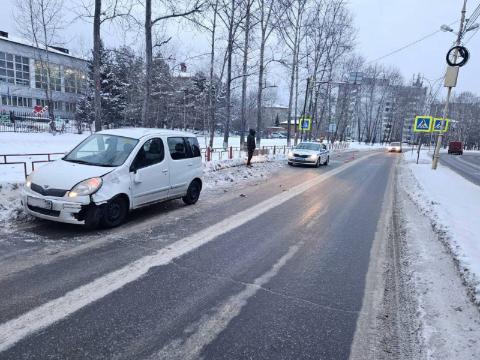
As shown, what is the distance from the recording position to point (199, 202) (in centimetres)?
946

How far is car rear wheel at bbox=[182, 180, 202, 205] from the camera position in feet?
29.5

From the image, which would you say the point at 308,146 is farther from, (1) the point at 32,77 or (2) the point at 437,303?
(1) the point at 32,77

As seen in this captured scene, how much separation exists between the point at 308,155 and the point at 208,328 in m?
19.1

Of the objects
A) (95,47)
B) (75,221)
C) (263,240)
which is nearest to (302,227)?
(263,240)

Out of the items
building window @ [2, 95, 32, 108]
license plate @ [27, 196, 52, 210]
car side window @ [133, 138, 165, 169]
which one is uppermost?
building window @ [2, 95, 32, 108]

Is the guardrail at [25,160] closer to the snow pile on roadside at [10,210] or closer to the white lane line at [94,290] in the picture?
the snow pile on roadside at [10,210]

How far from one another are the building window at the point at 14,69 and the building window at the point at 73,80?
547 cm

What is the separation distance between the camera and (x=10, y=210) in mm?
6766

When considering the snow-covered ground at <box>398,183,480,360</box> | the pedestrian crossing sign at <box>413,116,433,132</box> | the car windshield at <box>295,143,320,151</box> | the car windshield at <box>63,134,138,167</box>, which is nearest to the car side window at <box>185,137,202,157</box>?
the car windshield at <box>63,134,138,167</box>

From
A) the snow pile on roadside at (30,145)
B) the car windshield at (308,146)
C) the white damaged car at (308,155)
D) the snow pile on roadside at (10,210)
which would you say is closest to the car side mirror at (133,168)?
the snow pile on roadside at (10,210)

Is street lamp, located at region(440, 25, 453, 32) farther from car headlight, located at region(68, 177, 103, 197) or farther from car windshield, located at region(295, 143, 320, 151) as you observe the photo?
car headlight, located at region(68, 177, 103, 197)

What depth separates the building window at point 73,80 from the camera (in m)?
53.1

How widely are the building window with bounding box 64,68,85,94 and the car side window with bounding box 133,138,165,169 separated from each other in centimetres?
5075

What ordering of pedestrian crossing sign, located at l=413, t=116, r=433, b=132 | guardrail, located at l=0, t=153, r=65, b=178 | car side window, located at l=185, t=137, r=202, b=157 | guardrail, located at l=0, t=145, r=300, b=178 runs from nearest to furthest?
car side window, located at l=185, t=137, r=202, b=157 < guardrail, located at l=0, t=153, r=65, b=178 < guardrail, located at l=0, t=145, r=300, b=178 < pedestrian crossing sign, located at l=413, t=116, r=433, b=132
